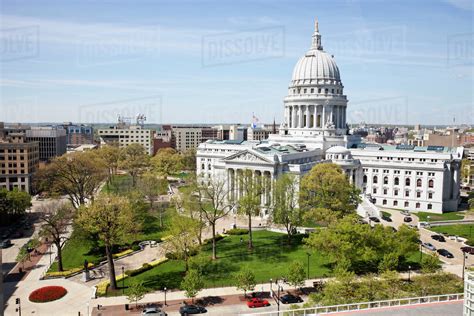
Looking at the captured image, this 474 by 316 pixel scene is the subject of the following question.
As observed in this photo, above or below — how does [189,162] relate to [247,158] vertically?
below

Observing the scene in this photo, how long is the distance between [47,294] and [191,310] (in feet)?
51.9

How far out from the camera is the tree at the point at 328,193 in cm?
5978

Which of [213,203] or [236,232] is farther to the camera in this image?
[236,232]

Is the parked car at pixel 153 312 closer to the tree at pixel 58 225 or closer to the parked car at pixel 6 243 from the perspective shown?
the tree at pixel 58 225

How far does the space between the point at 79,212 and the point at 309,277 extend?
28.2m

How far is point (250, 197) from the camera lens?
191 feet

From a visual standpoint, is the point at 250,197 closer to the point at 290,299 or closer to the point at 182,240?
the point at 182,240

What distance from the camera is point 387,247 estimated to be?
45.8m

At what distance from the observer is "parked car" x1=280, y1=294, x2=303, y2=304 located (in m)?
40.0

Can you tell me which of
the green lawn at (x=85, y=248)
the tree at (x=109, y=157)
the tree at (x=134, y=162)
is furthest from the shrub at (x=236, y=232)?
the tree at (x=109, y=157)

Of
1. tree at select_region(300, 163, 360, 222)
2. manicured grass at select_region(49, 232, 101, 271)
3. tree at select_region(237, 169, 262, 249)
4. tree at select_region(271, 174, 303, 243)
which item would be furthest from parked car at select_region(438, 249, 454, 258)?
manicured grass at select_region(49, 232, 101, 271)

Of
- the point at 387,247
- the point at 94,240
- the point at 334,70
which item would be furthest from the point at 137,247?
the point at 334,70

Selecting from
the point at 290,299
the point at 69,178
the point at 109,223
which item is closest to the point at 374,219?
the point at 290,299

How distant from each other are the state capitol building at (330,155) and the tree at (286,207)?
4.39m
